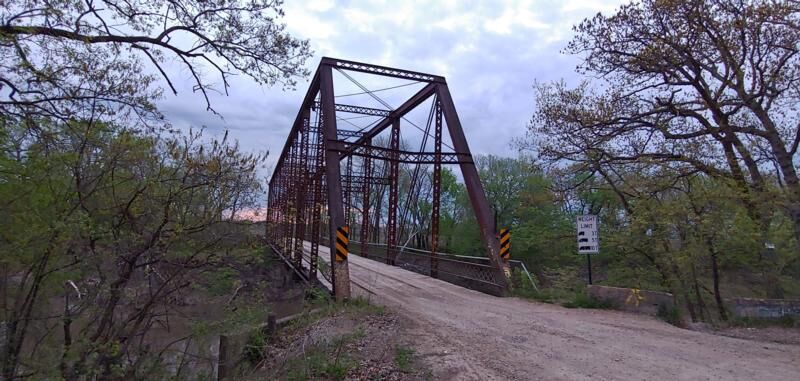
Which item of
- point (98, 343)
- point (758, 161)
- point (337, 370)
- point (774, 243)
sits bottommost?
point (337, 370)

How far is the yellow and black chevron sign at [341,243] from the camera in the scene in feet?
39.5

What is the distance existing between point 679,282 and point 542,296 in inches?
125

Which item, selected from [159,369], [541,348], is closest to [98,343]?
[159,369]

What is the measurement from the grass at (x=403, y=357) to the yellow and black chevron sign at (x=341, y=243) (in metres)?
5.14

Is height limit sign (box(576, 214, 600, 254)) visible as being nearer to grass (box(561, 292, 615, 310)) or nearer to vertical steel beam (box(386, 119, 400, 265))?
grass (box(561, 292, 615, 310))

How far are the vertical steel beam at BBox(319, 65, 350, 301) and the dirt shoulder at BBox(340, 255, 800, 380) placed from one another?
4.33ft

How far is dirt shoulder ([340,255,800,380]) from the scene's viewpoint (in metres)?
5.79

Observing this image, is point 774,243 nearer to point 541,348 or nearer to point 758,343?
point 758,343

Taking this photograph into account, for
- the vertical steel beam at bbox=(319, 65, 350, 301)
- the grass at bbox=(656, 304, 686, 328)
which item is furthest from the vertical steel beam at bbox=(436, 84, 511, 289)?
the grass at bbox=(656, 304, 686, 328)

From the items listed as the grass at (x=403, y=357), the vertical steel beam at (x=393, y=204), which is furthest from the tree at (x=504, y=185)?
the grass at (x=403, y=357)

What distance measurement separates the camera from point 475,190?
47.8 ft

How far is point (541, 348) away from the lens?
6953 mm

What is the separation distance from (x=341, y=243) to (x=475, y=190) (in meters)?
4.38

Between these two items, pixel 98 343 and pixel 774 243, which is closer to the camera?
pixel 98 343
